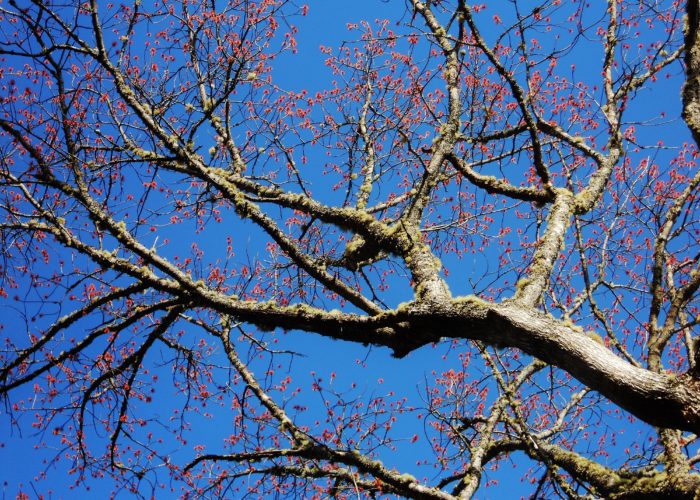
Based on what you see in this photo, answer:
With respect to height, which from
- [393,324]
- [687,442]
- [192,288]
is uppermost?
[192,288]

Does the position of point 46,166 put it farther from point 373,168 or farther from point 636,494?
point 636,494

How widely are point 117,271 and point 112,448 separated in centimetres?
181

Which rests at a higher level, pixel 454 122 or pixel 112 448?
pixel 454 122

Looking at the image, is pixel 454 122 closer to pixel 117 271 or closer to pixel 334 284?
pixel 334 284

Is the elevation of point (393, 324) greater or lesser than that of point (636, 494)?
greater

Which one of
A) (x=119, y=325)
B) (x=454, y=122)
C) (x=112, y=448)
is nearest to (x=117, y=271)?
(x=119, y=325)

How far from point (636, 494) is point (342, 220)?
308 cm

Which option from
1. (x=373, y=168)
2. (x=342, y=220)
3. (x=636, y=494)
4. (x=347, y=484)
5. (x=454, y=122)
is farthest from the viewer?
(x=373, y=168)

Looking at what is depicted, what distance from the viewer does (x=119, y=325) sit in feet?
14.7

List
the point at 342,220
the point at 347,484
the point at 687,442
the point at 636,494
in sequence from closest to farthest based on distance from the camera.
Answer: the point at 636,494, the point at 687,442, the point at 347,484, the point at 342,220

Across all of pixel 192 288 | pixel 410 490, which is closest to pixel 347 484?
pixel 410 490

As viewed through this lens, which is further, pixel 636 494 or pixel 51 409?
pixel 51 409

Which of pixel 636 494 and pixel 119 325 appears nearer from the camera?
pixel 636 494

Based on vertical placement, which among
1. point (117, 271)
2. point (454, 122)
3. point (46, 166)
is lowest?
point (117, 271)
